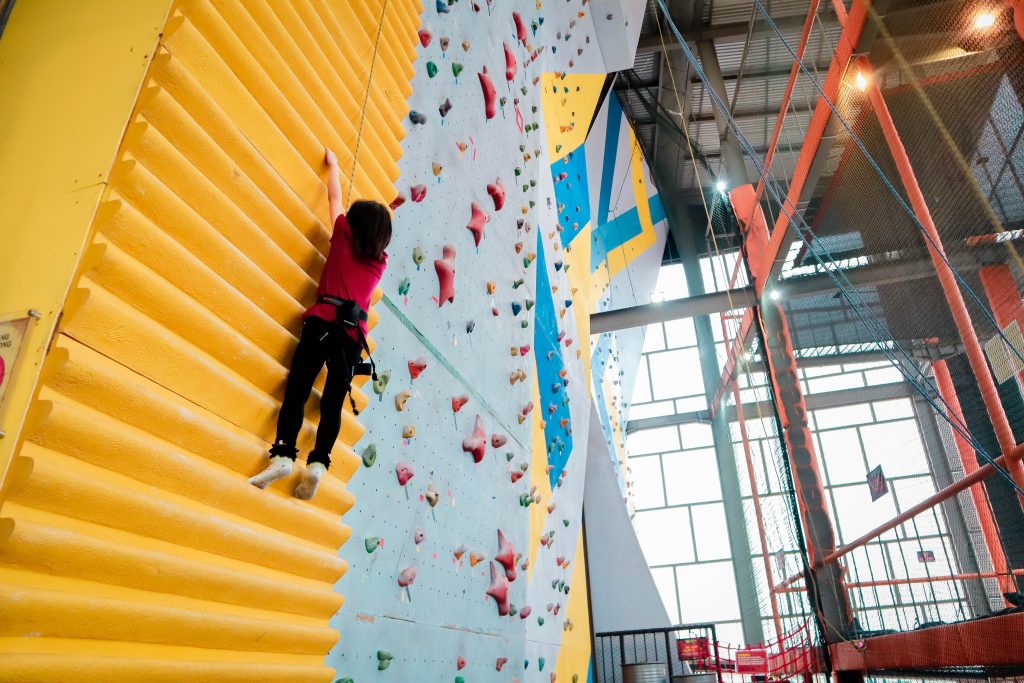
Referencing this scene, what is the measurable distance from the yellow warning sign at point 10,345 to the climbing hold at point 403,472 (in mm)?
1235

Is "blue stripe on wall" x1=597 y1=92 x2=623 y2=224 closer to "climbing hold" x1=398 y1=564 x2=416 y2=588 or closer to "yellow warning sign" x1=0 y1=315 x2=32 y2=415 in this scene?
"climbing hold" x1=398 y1=564 x2=416 y2=588

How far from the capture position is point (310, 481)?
5.01 feet

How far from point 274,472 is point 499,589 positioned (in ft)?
5.52

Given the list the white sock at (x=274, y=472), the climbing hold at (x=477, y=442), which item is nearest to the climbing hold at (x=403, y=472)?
the climbing hold at (x=477, y=442)

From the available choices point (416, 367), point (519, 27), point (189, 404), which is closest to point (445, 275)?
point (416, 367)

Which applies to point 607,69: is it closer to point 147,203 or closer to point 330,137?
point 330,137

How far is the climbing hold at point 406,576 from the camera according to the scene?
2.11m

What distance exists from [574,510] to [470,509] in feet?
7.30

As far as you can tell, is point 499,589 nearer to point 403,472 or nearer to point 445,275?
point 403,472

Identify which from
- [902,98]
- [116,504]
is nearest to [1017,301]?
[902,98]

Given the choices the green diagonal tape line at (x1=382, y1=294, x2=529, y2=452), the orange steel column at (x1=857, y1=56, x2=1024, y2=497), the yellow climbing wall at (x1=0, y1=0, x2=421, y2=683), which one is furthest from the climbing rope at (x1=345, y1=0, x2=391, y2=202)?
the orange steel column at (x1=857, y1=56, x2=1024, y2=497)

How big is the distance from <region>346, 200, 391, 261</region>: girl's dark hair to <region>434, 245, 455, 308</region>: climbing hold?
3.03ft

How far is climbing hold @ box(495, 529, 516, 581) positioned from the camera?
293 cm

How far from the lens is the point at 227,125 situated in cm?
148
